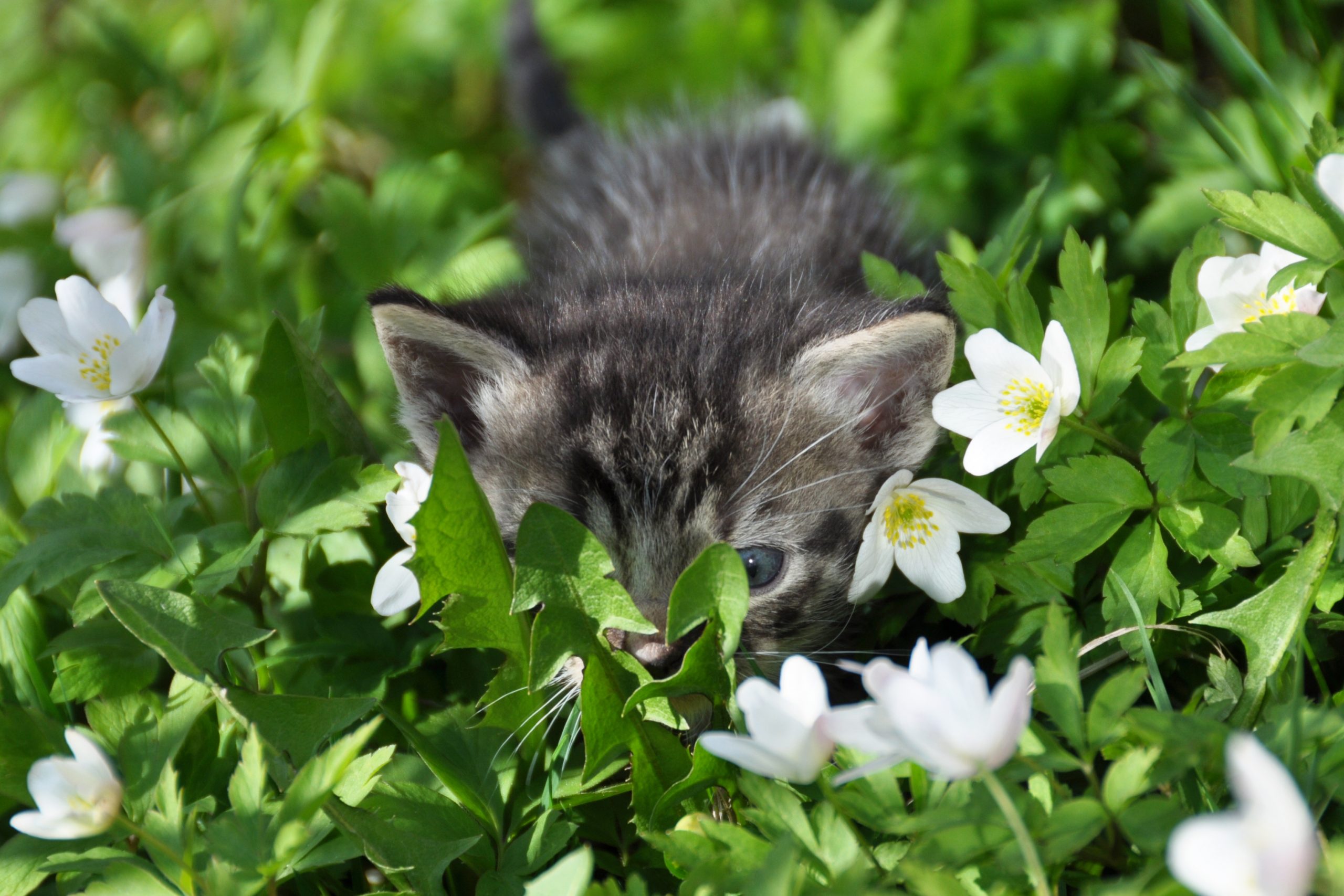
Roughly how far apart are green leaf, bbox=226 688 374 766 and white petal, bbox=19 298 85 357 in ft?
2.25

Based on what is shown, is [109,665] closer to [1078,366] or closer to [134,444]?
[134,444]

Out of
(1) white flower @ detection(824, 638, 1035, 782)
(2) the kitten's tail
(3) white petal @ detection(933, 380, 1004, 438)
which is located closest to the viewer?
(1) white flower @ detection(824, 638, 1035, 782)

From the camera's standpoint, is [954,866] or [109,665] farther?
[109,665]

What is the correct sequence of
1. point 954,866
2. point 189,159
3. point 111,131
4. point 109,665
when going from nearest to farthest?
1. point 954,866
2. point 109,665
3. point 189,159
4. point 111,131

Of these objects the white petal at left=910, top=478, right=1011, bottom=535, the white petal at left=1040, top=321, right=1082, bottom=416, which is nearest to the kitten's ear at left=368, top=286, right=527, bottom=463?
the white petal at left=910, top=478, right=1011, bottom=535

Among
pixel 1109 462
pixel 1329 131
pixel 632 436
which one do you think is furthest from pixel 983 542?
pixel 1329 131

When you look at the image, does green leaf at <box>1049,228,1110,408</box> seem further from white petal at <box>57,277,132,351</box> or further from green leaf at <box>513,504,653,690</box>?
white petal at <box>57,277,132,351</box>

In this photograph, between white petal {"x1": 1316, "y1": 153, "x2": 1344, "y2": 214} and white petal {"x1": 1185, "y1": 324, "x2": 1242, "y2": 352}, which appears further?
white petal {"x1": 1185, "y1": 324, "x2": 1242, "y2": 352}

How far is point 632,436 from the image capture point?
1.66 m

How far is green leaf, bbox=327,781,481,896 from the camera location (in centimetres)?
126

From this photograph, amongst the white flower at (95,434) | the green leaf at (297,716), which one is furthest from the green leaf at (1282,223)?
the white flower at (95,434)

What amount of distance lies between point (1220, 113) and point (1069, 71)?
0.39 meters

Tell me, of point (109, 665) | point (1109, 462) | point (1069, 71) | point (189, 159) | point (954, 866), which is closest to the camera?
point (954, 866)

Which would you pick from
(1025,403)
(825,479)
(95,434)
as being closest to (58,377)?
(95,434)
